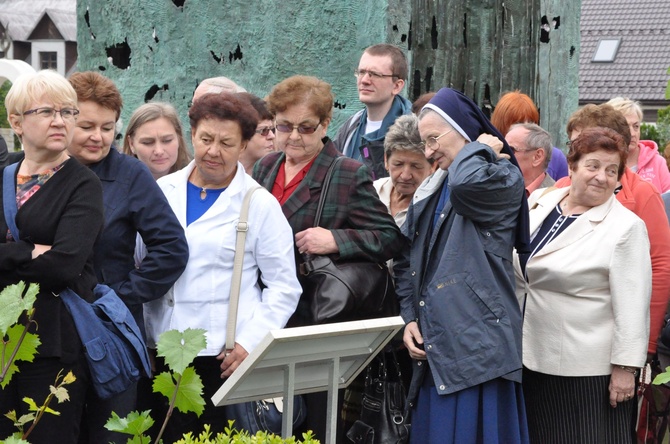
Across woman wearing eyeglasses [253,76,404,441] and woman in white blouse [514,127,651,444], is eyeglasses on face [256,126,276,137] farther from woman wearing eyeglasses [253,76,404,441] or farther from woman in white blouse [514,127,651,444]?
woman in white blouse [514,127,651,444]

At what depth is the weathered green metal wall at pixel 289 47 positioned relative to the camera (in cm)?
667

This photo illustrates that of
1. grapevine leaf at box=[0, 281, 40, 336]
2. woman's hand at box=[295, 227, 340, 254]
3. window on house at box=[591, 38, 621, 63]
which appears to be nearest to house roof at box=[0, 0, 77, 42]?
window on house at box=[591, 38, 621, 63]

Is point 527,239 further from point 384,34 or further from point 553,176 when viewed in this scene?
point 384,34

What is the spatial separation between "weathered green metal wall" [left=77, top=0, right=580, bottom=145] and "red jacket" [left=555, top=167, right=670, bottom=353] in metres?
1.85

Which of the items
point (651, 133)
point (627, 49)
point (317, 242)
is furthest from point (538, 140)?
point (627, 49)

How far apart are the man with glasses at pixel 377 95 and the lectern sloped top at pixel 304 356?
7.70ft

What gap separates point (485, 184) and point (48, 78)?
1.69 metres

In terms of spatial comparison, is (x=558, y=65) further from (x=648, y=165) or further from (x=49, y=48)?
(x=49, y=48)

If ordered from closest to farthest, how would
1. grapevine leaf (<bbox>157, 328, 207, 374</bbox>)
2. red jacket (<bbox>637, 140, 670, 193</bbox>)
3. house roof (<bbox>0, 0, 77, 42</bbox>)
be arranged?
grapevine leaf (<bbox>157, 328, 207, 374</bbox>) < red jacket (<bbox>637, 140, 670, 193</bbox>) < house roof (<bbox>0, 0, 77, 42</bbox>)

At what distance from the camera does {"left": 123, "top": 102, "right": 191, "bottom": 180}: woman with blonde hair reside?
200 inches

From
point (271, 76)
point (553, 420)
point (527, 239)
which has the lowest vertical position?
point (553, 420)

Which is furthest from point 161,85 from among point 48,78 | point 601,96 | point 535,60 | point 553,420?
point 601,96

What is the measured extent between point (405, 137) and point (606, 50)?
115 ft

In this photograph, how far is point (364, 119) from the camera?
587 cm
